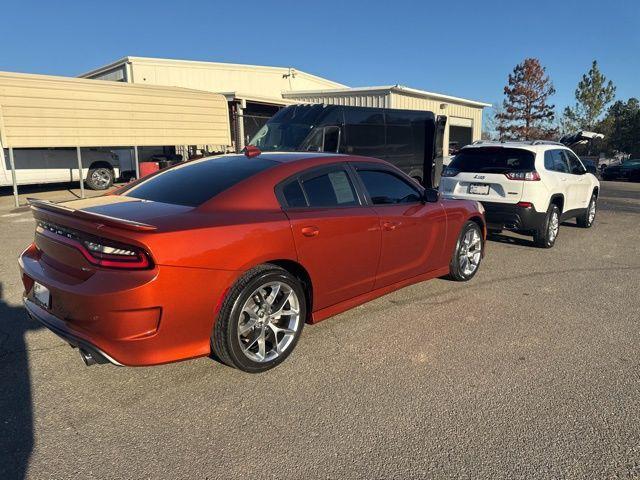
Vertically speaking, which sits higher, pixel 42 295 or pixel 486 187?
pixel 486 187

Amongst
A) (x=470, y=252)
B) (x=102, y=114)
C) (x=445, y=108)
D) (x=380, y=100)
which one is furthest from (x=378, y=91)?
(x=470, y=252)

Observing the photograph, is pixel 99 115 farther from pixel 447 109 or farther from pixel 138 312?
pixel 447 109

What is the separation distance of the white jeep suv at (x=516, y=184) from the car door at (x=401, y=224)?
2669 millimetres

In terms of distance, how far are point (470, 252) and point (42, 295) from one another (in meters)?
4.36

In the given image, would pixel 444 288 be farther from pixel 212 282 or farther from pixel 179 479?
pixel 179 479

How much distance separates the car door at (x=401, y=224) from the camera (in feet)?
13.5

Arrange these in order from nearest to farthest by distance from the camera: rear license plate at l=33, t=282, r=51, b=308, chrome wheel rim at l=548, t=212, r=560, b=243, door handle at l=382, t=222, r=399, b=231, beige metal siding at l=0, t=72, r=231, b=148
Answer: rear license plate at l=33, t=282, r=51, b=308 < door handle at l=382, t=222, r=399, b=231 < chrome wheel rim at l=548, t=212, r=560, b=243 < beige metal siding at l=0, t=72, r=231, b=148

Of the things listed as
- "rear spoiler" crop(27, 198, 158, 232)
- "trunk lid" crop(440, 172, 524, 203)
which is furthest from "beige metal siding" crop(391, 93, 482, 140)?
"rear spoiler" crop(27, 198, 158, 232)

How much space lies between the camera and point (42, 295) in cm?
300

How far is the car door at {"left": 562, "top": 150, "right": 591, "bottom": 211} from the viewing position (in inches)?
318

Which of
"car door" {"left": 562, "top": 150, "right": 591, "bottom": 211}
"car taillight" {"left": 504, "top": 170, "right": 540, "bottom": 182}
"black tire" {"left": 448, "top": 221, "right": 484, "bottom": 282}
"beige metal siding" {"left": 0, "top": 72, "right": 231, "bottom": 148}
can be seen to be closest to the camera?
"black tire" {"left": 448, "top": 221, "right": 484, "bottom": 282}

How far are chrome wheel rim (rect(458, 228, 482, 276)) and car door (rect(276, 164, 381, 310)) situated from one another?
5.66ft

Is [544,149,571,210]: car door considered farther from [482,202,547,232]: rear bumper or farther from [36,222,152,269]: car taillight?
[36,222,152,269]: car taillight

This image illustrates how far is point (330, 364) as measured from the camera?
3396 millimetres
